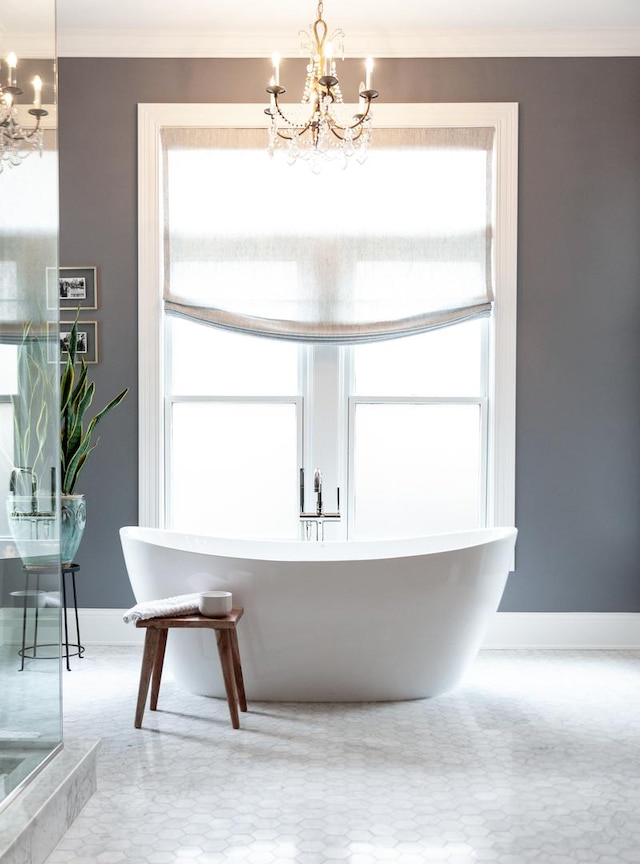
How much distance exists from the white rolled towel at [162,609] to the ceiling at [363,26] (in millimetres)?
2673

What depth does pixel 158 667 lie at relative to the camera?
3.18 metres

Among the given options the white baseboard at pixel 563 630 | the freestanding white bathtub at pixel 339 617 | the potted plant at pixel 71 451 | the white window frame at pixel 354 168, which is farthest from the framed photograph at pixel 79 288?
the white baseboard at pixel 563 630

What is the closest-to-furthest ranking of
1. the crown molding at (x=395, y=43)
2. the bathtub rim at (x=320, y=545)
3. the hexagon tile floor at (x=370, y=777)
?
the hexagon tile floor at (x=370, y=777), the bathtub rim at (x=320, y=545), the crown molding at (x=395, y=43)

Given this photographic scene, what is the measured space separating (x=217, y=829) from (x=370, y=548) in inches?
71.5

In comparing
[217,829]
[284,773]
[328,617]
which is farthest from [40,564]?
[328,617]

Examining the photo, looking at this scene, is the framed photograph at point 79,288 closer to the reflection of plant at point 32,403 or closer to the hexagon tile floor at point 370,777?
the hexagon tile floor at point 370,777

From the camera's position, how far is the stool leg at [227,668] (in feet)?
9.88

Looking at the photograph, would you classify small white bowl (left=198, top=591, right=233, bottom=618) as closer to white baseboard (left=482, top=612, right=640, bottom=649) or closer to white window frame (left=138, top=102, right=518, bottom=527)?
white window frame (left=138, top=102, right=518, bottom=527)

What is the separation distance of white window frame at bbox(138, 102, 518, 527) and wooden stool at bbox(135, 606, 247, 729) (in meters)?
1.16

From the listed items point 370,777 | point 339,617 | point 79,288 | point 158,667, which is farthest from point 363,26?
point 370,777

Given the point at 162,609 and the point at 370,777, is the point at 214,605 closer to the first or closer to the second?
the point at 162,609

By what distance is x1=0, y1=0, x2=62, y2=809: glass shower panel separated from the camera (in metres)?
1.98

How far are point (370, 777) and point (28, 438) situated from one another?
4.78ft

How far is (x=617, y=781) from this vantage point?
8.60 feet
